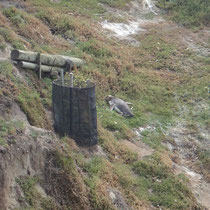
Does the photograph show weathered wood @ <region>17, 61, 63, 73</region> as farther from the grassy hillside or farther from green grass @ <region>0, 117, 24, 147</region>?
green grass @ <region>0, 117, 24, 147</region>

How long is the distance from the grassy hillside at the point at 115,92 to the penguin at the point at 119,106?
0.28m

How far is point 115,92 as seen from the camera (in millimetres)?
14773

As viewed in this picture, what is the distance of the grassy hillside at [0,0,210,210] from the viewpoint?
8.73 metres

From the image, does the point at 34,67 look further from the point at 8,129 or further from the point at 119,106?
the point at 8,129

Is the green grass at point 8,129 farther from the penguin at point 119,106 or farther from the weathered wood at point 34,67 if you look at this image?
the penguin at point 119,106

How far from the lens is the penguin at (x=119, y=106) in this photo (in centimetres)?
1337

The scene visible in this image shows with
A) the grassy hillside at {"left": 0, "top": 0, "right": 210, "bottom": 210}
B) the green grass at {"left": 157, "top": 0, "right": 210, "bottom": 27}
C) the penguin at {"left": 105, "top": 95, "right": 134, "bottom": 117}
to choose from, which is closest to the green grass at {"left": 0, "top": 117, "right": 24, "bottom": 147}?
the grassy hillside at {"left": 0, "top": 0, "right": 210, "bottom": 210}

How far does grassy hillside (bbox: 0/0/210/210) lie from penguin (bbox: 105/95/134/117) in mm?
280

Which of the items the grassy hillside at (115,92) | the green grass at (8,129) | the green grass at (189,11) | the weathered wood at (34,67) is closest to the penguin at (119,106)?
the grassy hillside at (115,92)

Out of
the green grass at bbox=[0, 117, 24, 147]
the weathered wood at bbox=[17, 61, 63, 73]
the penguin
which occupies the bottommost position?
the penguin

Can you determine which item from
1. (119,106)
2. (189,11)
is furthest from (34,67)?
(189,11)

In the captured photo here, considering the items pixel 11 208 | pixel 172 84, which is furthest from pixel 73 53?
pixel 11 208

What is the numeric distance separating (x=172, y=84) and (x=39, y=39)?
5.90 metres

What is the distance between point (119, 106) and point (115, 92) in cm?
140
